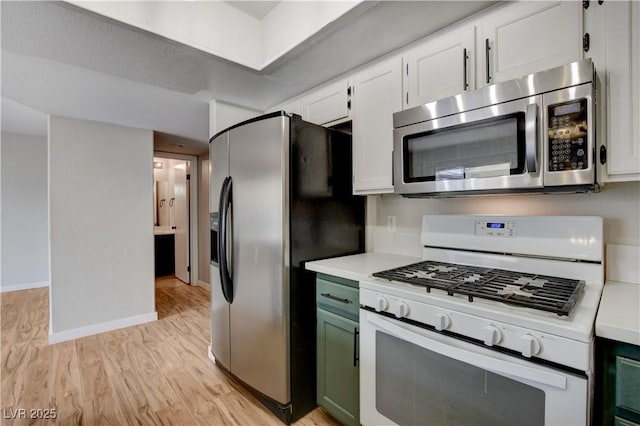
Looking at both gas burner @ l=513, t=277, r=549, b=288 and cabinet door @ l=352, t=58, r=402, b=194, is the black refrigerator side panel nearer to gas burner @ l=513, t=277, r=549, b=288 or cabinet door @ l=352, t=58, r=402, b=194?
cabinet door @ l=352, t=58, r=402, b=194

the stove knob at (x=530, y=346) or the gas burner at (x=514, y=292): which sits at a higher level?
the gas burner at (x=514, y=292)

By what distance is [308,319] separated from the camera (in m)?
1.80

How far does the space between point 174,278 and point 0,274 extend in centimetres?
241

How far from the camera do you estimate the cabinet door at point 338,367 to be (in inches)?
60.6

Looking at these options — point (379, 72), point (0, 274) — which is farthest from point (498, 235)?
point (0, 274)

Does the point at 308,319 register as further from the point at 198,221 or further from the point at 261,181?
the point at 198,221

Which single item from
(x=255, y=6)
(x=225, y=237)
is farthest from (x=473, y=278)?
(x=255, y=6)

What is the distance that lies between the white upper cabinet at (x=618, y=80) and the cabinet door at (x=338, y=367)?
1281 millimetres

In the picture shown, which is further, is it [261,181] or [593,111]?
[261,181]

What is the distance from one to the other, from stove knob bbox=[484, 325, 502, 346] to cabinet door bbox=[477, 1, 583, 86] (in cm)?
107

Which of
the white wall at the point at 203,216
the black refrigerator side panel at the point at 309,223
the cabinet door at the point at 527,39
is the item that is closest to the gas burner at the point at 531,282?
the cabinet door at the point at 527,39

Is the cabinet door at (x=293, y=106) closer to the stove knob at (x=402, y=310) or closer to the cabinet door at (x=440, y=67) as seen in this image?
the cabinet door at (x=440, y=67)

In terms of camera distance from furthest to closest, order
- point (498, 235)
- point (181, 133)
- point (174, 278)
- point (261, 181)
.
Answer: point (174, 278), point (181, 133), point (261, 181), point (498, 235)

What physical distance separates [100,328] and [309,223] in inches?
112
